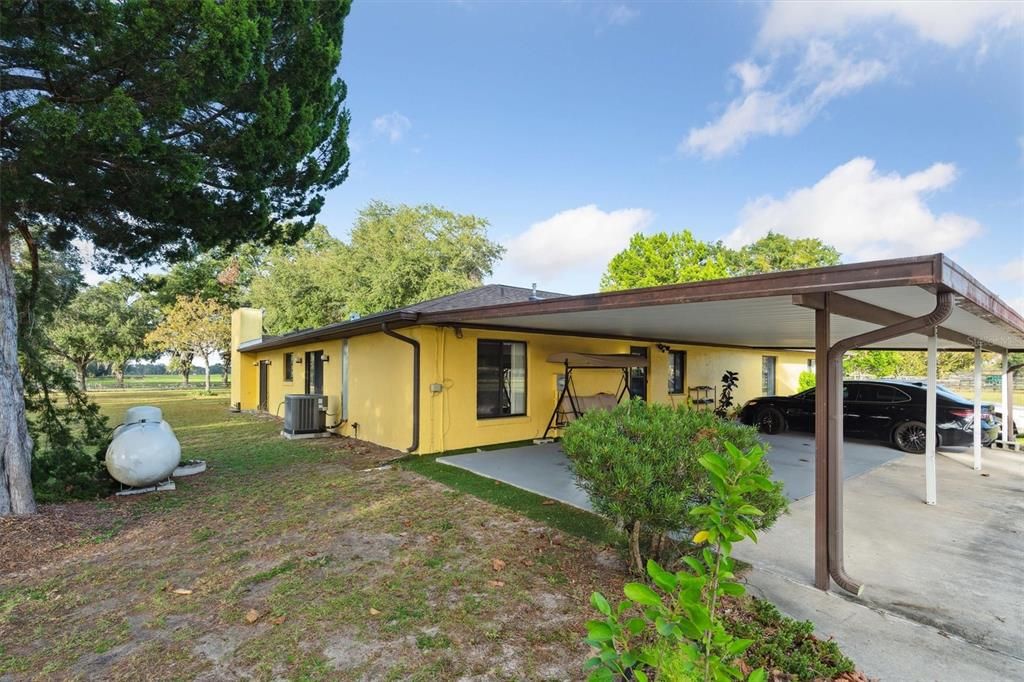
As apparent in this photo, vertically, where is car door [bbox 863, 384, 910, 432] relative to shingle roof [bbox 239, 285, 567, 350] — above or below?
below

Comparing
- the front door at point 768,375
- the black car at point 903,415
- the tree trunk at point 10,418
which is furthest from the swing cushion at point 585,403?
the front door at point 768,375

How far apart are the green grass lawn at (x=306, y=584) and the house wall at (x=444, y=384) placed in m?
2.30

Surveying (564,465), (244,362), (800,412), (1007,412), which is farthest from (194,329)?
(1007,412)

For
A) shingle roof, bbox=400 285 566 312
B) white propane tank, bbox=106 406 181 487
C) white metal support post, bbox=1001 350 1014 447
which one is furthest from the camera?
white metal support post, bbox=1001 350 1014 447

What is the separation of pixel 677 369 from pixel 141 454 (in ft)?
37.7

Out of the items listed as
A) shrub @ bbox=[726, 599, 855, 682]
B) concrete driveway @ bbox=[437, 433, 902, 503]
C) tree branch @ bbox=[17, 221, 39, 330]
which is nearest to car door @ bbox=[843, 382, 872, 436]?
concrete driveway @ bbox=[437, 433, 902, 503]

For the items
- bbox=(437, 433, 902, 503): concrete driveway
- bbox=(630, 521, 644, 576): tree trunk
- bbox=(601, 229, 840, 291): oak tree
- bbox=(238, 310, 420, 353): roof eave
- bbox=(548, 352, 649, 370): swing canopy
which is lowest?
bbox=(437, 433, 902, 503): concrete driveway

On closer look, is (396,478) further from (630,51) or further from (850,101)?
(850,101)

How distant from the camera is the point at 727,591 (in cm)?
133

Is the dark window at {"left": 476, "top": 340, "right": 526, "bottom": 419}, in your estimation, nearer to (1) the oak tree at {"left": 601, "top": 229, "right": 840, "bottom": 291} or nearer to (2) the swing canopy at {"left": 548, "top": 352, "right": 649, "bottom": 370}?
(2) the swing canopy at {"left": 548, "top": 352, "right": 649, "bottom": 370}

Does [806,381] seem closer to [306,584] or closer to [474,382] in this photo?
[474,382]

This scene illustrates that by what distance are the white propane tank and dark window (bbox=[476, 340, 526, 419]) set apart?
4.55m

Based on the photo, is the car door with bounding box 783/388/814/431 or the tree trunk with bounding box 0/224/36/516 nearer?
the tree trunk with bounding box 0/224/36/516

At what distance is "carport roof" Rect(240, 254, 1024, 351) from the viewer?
2.72m
